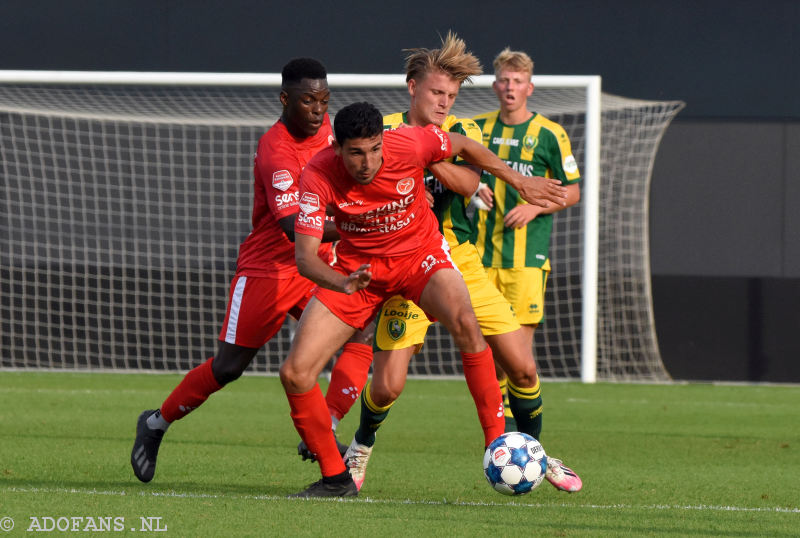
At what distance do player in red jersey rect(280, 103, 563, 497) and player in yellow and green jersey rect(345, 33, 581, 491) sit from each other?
21 cm

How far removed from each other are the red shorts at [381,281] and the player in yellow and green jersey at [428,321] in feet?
1.14

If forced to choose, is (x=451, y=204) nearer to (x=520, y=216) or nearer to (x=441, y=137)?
(x=441, y=137)

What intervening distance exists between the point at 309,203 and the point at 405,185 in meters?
0.43

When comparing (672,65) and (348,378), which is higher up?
(672,65)

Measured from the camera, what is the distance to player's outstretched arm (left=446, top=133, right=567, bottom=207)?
16.3 feet

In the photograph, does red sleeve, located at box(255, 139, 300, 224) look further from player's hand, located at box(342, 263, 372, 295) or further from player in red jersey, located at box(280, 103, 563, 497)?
player's hand, located at box(342, 263, 372, 295)

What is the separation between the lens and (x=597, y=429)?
7.94 meters

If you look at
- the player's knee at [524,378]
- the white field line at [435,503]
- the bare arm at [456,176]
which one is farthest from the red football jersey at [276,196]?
the white field line at [435,503]

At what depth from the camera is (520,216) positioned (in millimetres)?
6828

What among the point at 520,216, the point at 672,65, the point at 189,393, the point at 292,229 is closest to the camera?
the point at 292,229

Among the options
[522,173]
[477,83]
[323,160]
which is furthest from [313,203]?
[477,83]

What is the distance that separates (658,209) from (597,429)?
5096mm

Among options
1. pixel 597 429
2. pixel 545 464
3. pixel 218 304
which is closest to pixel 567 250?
pixel 218 304

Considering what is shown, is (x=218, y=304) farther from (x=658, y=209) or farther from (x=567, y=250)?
(x=658, y=209)
